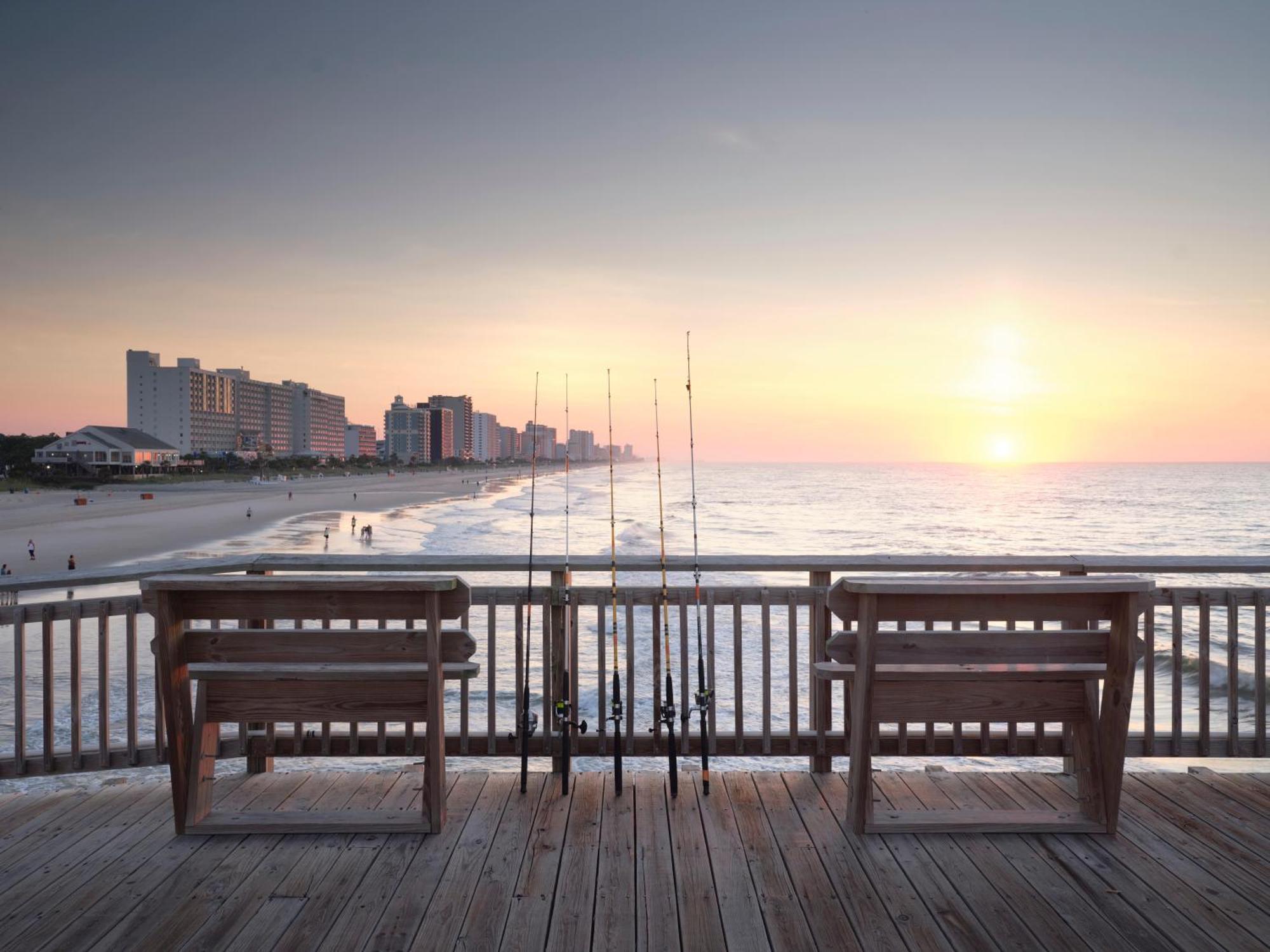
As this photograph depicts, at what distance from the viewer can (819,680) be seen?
3.22 meters

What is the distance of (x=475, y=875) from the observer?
239cm

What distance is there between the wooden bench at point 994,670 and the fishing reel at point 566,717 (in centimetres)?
111

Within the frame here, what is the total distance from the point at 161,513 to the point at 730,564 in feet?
154

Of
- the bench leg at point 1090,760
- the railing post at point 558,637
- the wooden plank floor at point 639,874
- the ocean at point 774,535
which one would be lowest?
the ocean at point 774,535

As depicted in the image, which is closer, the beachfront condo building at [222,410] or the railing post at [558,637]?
the railing post at [558,637]

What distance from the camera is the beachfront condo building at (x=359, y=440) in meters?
Result: 182

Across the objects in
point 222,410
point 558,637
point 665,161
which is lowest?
point 558,637

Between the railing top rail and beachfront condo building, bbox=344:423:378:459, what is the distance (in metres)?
183

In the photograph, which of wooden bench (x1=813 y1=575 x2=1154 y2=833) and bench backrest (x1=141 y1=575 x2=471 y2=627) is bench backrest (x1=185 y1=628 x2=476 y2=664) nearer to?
bench backrest (x1=141 y1=575 x2=471 y2=627)

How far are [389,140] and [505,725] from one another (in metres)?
12.0

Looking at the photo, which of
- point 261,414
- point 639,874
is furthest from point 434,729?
point 261,414

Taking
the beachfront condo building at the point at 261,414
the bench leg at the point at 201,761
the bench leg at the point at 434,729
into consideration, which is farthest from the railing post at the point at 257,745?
the beachfront condo building at the point at 261,414

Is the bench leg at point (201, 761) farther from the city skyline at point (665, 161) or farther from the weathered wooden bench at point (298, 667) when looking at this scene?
the city skyline at point (665, 161)

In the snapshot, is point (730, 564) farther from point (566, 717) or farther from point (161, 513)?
point (161, 513)
